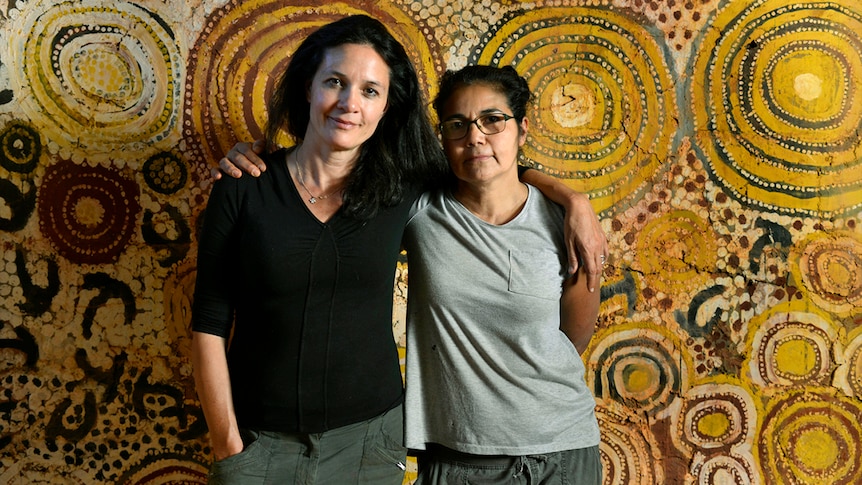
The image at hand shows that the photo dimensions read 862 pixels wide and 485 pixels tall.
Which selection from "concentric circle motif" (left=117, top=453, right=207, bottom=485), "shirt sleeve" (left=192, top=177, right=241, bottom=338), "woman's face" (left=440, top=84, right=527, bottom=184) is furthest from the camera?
"concentric circle motif" (left=117, top=453, right=207, bottom=485)

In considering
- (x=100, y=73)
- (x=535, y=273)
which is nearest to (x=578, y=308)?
(x=535, y=273)

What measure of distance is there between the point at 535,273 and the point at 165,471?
50.9 inches

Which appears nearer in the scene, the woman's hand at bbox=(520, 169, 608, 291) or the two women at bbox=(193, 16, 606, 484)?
the two women at bbox=(193, 16, 606, 484)

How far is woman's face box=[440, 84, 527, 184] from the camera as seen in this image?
137cm

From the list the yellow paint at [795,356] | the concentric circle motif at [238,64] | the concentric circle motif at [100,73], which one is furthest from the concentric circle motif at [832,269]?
the concentric circle motif at [100,73]

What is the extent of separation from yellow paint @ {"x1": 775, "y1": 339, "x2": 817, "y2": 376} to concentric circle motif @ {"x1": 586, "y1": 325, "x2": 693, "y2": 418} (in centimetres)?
28

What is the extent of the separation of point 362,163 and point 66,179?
97 centimetres

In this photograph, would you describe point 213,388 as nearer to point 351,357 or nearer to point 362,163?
point 351,357

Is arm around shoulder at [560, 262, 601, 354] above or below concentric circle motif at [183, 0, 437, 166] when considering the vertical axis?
below

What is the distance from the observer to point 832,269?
1.95 meters

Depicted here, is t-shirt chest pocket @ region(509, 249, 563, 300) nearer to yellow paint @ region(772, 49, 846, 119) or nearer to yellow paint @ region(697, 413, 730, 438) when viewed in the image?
yellow paint @ region(697, 413, 730, 438)

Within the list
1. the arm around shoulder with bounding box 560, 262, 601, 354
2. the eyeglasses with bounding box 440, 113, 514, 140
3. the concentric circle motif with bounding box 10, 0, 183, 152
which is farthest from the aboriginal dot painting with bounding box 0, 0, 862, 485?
the eyeglasses with bounding box 440, 113, 514, 140

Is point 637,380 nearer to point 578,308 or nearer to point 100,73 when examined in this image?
point 578,308

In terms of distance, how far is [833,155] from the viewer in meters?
1.94
